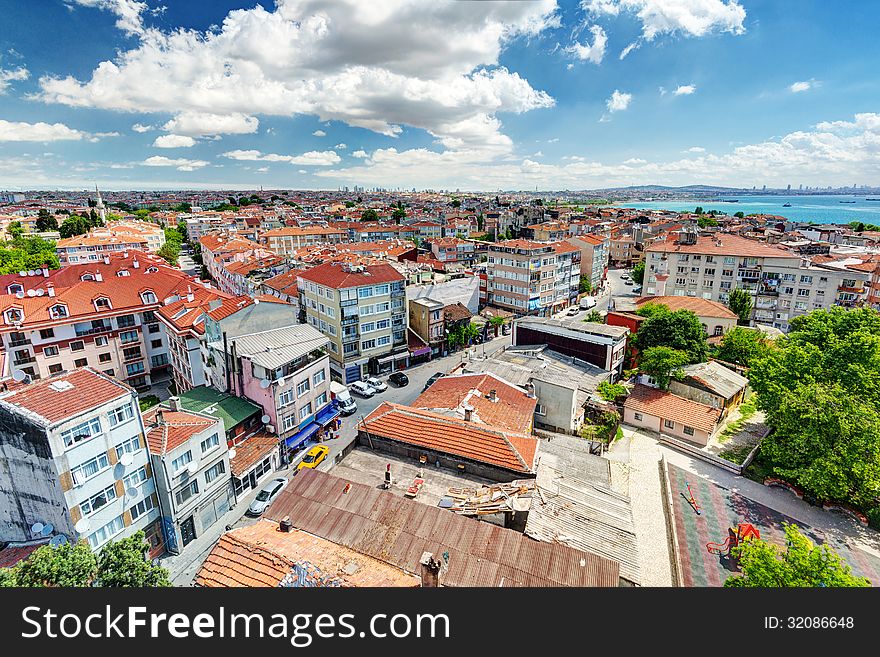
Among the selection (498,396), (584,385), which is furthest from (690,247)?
(498,396)

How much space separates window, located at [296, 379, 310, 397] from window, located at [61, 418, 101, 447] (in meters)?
13.4

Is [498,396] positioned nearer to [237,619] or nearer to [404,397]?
[404,397]

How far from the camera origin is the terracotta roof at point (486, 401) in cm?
2726

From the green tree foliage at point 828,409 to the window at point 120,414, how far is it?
37.3 meters

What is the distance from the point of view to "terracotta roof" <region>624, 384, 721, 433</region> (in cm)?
3406

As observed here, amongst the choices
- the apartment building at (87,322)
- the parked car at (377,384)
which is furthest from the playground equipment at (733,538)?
the apartment building at (87,322)

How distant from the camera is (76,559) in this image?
1370 centimetres

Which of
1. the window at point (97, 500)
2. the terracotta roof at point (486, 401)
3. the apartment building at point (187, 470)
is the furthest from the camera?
the terracotta roof at point (486, 401)

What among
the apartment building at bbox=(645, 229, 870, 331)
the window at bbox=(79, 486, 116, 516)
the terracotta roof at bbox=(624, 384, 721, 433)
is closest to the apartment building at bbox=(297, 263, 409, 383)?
the terracotta roof at bbox=(624, 384, 721, 433)

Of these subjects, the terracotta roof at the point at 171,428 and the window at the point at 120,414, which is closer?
the window at the point at 120,414

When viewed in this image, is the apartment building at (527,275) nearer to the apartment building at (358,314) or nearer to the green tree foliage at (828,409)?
the apartment building at (358,314)

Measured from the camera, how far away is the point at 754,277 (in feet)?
209

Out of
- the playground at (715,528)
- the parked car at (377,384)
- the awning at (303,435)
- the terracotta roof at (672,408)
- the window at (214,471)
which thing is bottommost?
the playground at (715,528)

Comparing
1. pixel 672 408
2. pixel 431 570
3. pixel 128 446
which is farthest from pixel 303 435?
pixel 672 408
